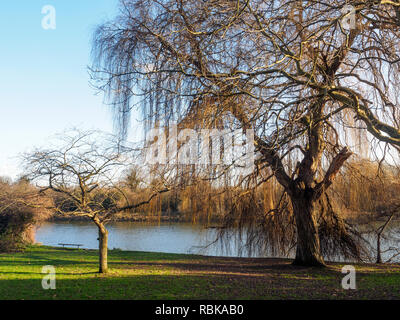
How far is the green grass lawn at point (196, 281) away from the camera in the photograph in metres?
5.08

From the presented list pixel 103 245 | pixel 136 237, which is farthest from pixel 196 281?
pixel 136 237

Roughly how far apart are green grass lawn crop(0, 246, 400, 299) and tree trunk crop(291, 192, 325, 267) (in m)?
0.34

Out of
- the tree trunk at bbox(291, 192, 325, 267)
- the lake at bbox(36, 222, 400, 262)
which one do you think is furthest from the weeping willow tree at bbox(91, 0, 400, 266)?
the lake at bbox(36, 222, 400, 262)

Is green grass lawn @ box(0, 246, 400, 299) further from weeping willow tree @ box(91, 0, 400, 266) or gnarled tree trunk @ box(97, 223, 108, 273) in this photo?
weeping willow tree @ box(91, 0, 400, 266)

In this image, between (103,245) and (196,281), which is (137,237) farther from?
(196,281)

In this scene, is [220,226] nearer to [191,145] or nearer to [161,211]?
[161,211]

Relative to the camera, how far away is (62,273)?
7113mm

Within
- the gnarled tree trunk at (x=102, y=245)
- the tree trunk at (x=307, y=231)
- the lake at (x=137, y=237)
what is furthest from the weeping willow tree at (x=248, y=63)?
the lake at (x=137, y=237)

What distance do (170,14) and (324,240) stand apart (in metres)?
5.42

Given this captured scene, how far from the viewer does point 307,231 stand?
7.49 m

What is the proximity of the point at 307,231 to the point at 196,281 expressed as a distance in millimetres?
2603

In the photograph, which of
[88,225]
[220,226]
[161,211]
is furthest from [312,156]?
[88,225]

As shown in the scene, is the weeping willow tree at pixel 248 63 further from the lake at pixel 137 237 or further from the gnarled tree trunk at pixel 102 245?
the lake at pixel 137 237

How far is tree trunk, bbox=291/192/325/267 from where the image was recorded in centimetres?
745
